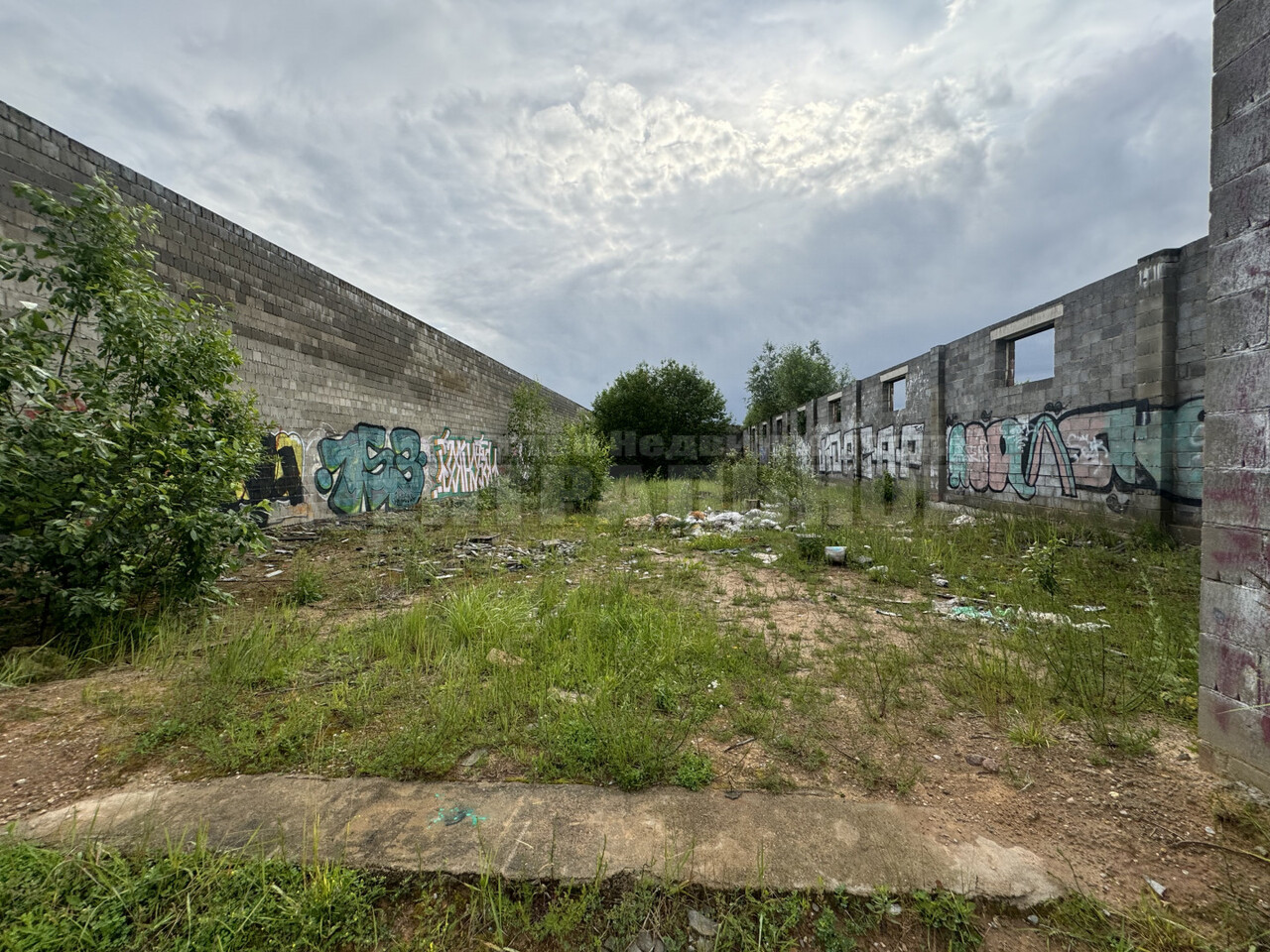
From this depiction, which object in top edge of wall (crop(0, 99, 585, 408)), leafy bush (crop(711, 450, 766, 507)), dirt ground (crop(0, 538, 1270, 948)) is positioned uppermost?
top edge of wall (crop(0, 99, 585, 408))

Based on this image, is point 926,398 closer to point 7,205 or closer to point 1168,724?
point 1168,724

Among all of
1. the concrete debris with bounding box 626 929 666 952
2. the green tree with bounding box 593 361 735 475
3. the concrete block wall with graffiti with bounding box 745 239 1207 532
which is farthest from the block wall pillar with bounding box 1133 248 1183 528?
the green tree with bounding box 593 361 735 475

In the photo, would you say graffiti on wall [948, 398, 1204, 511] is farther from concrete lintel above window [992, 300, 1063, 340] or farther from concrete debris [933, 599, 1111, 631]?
concrete debris [933, 599, 1111, 631]

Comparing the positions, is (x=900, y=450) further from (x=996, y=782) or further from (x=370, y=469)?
(x=370, y=469)

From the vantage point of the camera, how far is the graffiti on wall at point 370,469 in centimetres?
762

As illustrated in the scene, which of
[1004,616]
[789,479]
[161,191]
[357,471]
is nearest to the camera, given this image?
[1004,616]

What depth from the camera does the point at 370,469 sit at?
8492 millimetres

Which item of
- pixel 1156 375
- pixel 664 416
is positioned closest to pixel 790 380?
pixel 664 416

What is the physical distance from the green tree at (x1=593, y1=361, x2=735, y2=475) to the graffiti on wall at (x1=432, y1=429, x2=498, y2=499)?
8.36 meters

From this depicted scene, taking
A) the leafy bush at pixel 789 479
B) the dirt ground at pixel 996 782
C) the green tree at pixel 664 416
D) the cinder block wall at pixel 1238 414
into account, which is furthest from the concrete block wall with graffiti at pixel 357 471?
the green tree at pixel 664 416

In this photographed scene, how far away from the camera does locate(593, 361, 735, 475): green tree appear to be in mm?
20750

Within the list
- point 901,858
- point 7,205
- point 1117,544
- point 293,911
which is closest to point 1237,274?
point 901,858

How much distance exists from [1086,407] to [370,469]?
11167 millimetres

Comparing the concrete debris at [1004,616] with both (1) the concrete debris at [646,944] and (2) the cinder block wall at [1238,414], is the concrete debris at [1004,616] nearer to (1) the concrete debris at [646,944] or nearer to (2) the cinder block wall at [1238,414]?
(2) the cinder block wall at [1238,414]
